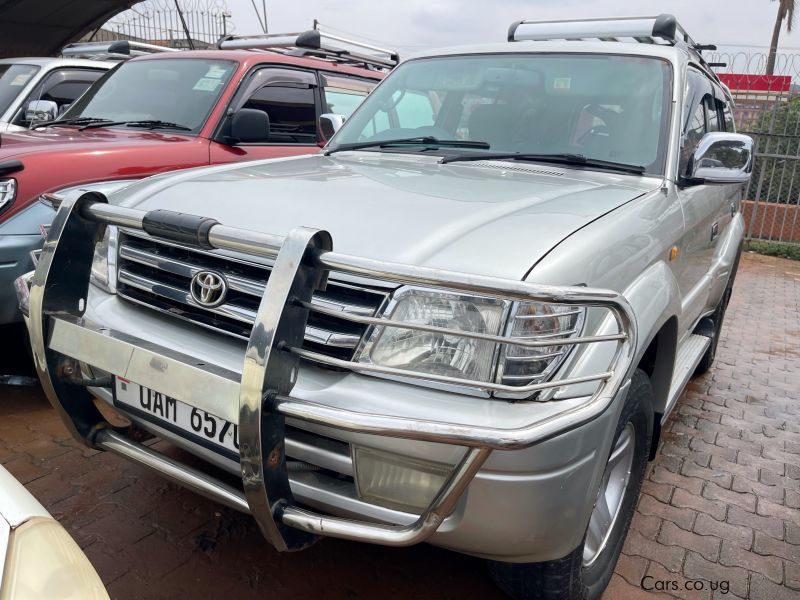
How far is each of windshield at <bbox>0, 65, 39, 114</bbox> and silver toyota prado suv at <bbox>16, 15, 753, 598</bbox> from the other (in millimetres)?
4495

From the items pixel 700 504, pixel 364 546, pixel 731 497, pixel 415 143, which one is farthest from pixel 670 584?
pixel 415 143

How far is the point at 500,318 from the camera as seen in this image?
169 cm

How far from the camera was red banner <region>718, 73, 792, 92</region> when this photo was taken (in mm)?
9352

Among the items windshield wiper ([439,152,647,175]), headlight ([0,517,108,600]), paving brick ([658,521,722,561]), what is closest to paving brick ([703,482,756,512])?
paving brick ([658,521,722,561])

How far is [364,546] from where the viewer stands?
8.29 feet

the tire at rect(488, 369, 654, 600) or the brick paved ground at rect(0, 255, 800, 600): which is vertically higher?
the tire at rect(488, 369, 654, 600)

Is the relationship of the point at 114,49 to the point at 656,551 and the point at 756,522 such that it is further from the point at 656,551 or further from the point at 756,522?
the point at 756,522

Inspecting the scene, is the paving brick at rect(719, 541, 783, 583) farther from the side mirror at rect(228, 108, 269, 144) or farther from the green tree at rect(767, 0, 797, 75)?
the green tree at rect(767, 0, 797, 75)

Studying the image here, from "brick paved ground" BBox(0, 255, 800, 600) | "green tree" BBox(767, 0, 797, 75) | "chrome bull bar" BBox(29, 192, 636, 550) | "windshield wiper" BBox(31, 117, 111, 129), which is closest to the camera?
"chrome bull bar" BBox(29, 192, 636, 550)

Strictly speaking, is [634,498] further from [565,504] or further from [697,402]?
[697,402]

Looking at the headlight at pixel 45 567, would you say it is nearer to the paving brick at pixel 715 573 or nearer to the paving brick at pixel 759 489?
the paving brick at pixel 715 573

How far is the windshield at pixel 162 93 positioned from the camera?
4.76 meters

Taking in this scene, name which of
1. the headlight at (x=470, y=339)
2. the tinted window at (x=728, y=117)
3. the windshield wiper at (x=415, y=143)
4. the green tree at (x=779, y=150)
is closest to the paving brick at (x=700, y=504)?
the headlight at (x=470, y=339)

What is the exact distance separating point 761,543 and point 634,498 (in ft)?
2.18
